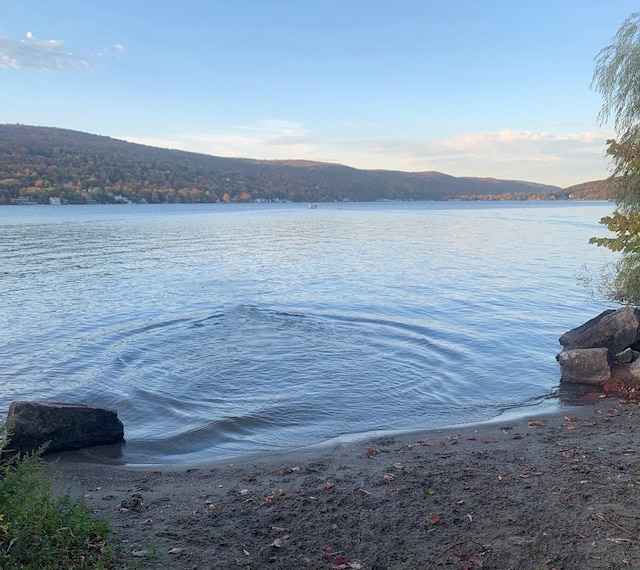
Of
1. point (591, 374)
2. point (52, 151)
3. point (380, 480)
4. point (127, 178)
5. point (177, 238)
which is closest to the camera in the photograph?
point (380, 480)

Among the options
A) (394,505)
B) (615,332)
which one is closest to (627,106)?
(615,332)

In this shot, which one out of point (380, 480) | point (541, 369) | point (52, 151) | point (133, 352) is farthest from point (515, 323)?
point (52, 151)

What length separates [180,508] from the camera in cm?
734

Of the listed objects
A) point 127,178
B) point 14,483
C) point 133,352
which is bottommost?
point 133,352

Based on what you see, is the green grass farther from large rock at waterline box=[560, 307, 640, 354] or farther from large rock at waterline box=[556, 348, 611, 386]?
large rock at waterline box=[560, 307, 640, 354]

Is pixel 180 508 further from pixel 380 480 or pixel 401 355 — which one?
pixel 401 355

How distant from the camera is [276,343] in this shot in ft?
60.6

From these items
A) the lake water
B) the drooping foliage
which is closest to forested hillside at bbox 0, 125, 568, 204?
the lake water

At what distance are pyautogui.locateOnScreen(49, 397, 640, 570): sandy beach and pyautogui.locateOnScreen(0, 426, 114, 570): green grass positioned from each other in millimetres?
427

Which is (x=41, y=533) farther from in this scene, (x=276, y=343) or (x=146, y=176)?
(x=146, y=176)

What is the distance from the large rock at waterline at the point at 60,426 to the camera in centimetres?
977

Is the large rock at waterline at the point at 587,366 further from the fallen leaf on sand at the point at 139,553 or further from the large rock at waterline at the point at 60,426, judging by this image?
the fallen leaf on sand at the point at 139,553

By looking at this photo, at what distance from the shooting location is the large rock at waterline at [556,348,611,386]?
1398 cm

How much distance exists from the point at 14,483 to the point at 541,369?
45.1 ft
